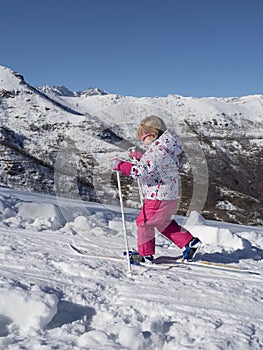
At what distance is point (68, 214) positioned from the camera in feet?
24.1

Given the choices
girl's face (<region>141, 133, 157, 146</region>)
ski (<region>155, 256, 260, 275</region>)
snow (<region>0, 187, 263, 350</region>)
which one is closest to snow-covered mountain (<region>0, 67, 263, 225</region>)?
girl's face (<region>141, 133, 157, 146</region>)

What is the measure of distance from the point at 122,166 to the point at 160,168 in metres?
0.46

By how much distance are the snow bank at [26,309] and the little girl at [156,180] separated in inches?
71.5

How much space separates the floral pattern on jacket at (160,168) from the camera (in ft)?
14.8

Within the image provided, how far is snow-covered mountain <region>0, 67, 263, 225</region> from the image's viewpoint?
650 centimetres

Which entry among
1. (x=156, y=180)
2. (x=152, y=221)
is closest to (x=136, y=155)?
(x=156, y=180)

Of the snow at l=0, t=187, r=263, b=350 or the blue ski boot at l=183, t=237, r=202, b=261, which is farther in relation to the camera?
the blue ski boot at l=183, t=237, r=202, b=261

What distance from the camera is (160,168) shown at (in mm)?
A: 4645

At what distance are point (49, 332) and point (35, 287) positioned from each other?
64cm

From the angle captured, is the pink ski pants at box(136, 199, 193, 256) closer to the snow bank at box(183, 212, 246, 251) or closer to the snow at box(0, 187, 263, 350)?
the snow at box(0, 187, 263, 350)

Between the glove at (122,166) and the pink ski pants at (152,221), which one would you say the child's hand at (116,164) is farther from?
the pink ski pants at (152,221)

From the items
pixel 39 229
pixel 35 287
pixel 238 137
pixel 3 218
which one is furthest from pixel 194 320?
pixel 238 137

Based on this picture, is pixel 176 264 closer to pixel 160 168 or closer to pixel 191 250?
pixel 191 250

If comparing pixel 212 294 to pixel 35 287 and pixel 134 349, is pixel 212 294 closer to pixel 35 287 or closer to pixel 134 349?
pixel 134 349
